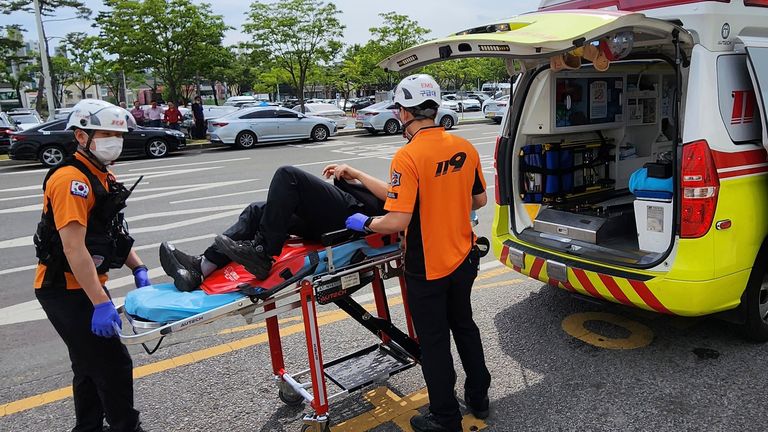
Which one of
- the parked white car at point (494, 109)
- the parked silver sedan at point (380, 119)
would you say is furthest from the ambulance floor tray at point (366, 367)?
the parked white car at point (494, 109)

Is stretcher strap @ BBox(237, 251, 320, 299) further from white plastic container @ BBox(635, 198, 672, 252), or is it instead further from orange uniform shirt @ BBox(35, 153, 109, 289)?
white plastic container @ BBox(635, 198, 672, 252)

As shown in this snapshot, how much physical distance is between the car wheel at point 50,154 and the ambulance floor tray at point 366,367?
15396mm

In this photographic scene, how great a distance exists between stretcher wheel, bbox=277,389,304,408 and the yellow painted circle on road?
6.90 feet

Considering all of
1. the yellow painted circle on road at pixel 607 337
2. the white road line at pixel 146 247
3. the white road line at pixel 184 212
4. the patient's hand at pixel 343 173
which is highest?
the patient's hand at pixel 343 173

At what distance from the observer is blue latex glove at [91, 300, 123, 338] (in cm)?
275

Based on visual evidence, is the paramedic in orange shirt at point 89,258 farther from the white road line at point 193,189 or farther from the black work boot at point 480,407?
the white road line at point 193,189

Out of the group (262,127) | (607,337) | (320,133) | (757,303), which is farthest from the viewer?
(320,133)

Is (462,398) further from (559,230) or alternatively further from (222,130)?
(222,130)

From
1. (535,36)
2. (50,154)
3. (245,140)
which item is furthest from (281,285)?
(245,140)

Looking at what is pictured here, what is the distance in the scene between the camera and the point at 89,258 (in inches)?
107

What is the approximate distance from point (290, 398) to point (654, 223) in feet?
8.43

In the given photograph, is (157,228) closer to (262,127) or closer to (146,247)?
(146,247)

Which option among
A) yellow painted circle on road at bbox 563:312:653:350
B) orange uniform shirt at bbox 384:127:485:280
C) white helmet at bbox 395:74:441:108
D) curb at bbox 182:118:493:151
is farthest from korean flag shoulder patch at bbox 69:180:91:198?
curb at bbox 182:118:493:151

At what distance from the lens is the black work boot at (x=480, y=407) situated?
3242 millimetres
